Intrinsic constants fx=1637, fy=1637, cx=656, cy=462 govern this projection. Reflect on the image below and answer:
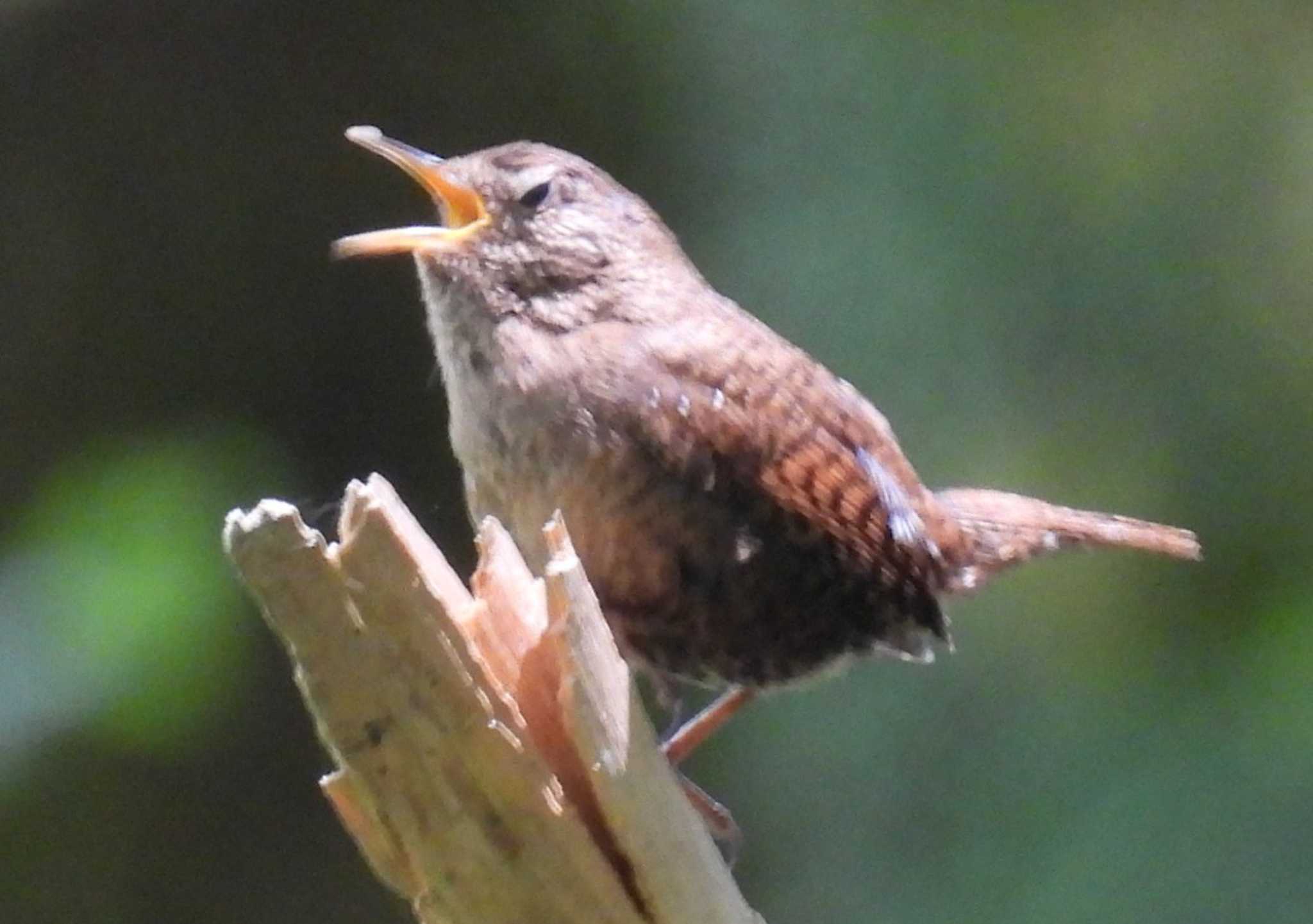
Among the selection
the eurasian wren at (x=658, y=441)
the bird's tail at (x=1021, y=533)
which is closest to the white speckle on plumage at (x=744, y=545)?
the eurasian wren at (x=658, y=441)

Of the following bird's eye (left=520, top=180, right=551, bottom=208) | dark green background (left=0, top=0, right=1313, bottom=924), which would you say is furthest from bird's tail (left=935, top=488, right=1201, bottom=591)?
dark green background (left=0, top=0, right=1313, bottom=924)

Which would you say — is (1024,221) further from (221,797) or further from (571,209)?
(221,797)

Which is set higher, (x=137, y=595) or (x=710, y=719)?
(x=710, y=719)

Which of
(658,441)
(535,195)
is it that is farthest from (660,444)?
(535,195)

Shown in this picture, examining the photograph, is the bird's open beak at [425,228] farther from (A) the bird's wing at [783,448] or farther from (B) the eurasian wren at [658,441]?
(A) the bird's wing at [783,448]

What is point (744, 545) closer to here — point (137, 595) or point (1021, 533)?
point (1021, 533)

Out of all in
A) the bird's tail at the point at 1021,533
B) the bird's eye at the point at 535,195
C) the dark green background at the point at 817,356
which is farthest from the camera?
the dark green background at the point at 817,356
